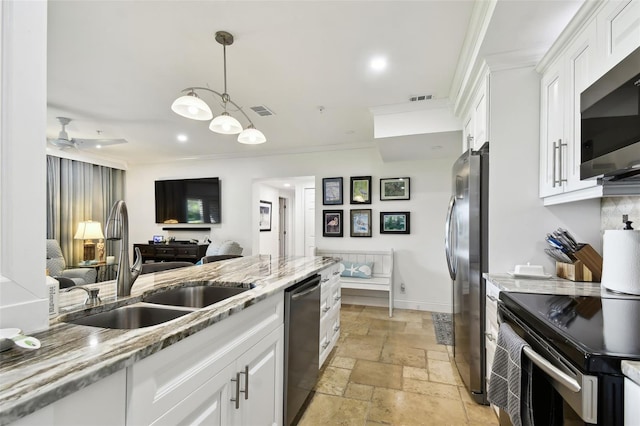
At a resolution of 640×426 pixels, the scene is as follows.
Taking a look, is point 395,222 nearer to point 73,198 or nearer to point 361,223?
point 361,223

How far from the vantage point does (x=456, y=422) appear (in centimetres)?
194

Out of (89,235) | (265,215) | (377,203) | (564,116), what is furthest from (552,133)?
(89,235)

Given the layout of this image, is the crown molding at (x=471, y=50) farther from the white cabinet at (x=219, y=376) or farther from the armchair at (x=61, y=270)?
the armchair at (x=61, y=270)

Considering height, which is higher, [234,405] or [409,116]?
[409,116]

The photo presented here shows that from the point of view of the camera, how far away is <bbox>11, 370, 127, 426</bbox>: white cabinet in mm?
607

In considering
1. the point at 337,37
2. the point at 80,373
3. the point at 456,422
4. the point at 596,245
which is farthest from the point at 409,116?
the point at 80,373

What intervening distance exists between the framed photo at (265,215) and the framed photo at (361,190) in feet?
8.57

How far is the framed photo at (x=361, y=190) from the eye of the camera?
4867 mm

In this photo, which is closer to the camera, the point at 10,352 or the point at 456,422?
the point at 10,352

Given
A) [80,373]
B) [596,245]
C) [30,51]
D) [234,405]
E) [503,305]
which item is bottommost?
[234,405]

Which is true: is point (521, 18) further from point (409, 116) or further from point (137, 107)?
point (137, 107)

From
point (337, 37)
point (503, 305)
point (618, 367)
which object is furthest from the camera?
point (337, 37)

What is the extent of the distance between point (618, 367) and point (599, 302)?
0.73 m

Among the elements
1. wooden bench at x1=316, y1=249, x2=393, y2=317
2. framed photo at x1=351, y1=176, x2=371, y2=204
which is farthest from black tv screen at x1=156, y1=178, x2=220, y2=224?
framed photo at x1=351, y1=176, x2=371, y2=204
